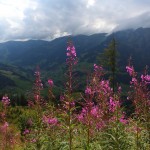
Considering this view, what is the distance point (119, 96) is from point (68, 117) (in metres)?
3.66

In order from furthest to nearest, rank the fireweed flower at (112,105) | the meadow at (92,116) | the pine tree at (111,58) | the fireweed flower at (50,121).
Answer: the pine tree at (111,58), the fireweed flower at (50,121), the fireweed flower at (112,105), the meadow at (92,116)

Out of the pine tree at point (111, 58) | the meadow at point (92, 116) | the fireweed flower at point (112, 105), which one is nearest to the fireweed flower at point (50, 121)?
the meadow at point (92, 116)

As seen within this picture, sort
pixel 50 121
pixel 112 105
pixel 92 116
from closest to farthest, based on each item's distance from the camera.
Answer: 1. pixel 92 116
2. pixel 112 105
3. pixel 50 121

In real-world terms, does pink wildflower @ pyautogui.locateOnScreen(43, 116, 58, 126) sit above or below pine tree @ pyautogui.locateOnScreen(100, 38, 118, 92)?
below

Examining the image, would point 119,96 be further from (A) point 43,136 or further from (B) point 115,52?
(B) point 115,52

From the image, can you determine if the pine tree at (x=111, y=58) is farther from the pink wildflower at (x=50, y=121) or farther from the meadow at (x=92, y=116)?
the pink wildflower at (x=50, y=121)

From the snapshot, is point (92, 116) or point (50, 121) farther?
point (50, 121)

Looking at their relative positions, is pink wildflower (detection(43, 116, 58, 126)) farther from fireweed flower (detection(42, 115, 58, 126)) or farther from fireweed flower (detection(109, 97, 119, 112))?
fireweed flower (detection(109, 97, 119, 112))

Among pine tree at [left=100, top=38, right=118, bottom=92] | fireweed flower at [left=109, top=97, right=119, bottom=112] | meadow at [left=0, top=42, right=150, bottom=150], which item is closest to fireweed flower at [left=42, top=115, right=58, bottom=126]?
meadow at [left=0, top=42, right=150, bottom=150]

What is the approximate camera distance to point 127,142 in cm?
1046

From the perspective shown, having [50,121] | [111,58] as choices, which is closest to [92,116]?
[50,121]

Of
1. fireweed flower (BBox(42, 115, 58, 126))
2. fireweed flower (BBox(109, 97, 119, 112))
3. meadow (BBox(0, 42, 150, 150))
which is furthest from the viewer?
→ fireweed flower (BBox(42, 115, 58, 126))

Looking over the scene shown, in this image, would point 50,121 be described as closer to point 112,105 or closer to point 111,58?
point 112,105

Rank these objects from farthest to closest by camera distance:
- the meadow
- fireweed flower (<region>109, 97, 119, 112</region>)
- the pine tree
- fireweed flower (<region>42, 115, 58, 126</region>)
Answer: the pine tree → fireweed flower (<region>42, 115, 58, 126</region>) → fireweed flower (<region>109, 97, 119, 112</region>) → the meadow
